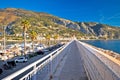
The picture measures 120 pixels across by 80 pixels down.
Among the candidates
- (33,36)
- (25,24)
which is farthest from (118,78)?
(33,36)

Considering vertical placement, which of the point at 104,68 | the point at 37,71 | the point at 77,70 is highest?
the point at 104,68

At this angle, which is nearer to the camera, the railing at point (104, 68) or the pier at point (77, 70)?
the railing at point (104, 68)

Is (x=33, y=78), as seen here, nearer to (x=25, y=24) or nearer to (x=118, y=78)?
(x=118, y=78)

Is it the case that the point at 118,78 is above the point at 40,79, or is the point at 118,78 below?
above

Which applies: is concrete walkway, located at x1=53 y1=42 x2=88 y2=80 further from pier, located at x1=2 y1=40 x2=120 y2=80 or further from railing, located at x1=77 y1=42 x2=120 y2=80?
railing, located at x1=77 y1=42 x2=120 y2=80

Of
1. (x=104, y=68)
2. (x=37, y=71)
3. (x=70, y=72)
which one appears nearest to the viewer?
(x=104, y=68)

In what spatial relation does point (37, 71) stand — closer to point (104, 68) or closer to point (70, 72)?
point (104, 68)

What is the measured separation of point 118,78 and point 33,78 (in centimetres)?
379

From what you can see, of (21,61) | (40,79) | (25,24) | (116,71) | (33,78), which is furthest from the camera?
(25,24)

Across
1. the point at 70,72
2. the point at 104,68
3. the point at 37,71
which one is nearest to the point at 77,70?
the point at 70,72

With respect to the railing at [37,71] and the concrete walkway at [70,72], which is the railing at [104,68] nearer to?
the railing at [37,71]

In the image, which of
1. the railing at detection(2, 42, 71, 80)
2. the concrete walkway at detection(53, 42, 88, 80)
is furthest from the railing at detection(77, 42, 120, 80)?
the concrete walkway at detection(53, 42, 88, 80)

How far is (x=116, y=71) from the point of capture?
440 cm

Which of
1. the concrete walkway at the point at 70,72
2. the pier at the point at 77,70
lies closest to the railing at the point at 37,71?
the pier at the point at 77,70
